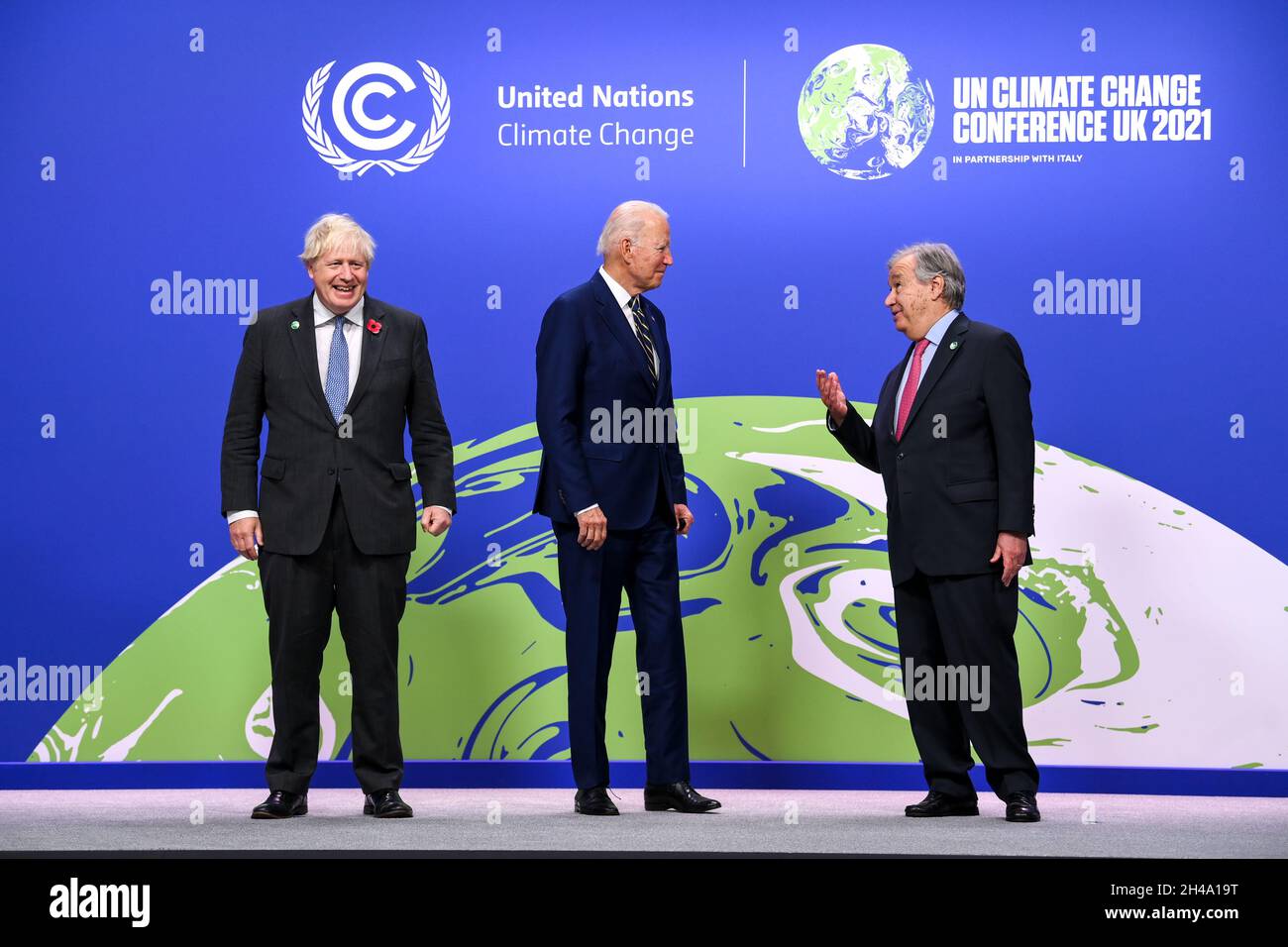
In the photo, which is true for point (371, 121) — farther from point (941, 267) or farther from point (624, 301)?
point (941, 267)

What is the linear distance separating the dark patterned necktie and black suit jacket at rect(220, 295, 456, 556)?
622 mm

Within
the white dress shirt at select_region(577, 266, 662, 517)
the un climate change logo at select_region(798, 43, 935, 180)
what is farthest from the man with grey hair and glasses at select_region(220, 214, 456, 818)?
the un climate change logo at select_region(798, 43, 935, 180)

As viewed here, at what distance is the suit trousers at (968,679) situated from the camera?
3973 mm

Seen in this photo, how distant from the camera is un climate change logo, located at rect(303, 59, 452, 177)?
498 cm

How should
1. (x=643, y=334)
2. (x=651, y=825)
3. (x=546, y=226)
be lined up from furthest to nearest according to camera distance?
(x=546, y=226)
(x=643, y=334)
(x=651, y=825)

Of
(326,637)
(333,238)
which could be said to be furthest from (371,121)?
(326,637)

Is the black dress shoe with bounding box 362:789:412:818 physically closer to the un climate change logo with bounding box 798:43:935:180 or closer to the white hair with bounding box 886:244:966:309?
the white hair with bounding box 886:244:966:309

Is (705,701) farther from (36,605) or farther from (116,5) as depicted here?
(116,5)

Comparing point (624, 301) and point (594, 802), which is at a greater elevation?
point (624, 301)

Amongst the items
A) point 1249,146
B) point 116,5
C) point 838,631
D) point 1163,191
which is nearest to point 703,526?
point 838,631

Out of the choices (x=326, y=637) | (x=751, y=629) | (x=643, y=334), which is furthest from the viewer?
(x=751, y=629)

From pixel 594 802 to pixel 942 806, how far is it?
0.94 metres

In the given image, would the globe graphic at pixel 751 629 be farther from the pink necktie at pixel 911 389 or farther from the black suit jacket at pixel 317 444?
the black suit jacket at pixel 317 444

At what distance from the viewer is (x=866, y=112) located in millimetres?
4898
